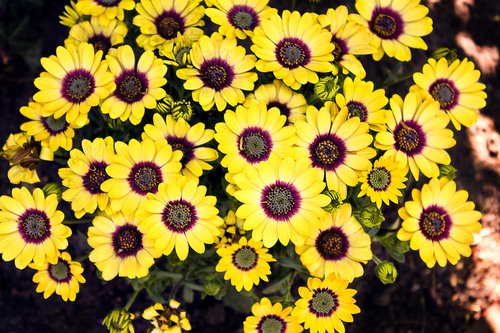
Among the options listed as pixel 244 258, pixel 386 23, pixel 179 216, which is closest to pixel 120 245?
pixel 179 216

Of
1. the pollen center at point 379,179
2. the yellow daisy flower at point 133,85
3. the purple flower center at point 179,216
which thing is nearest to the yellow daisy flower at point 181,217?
the purple flower center at point 179,216

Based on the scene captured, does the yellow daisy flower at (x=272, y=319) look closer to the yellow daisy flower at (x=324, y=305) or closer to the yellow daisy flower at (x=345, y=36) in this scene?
the yellow daisy flower at (x=324, y=305)

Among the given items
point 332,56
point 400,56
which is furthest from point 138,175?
point 400,56

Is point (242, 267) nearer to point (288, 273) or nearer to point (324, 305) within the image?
point (324, 305)

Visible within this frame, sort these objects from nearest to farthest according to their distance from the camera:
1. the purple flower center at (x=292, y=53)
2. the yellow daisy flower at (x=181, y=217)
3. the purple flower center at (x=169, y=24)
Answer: the yellow daisy flower at (x=181, y=217) → the purple flower center at (x=292, y=53) → the purple flower center at (x=169, y=24)

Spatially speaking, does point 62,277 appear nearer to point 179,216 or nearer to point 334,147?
point 179,216

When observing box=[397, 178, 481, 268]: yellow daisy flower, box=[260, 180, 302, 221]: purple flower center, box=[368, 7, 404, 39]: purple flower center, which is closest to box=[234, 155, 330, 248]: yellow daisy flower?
box=[260, 180, 302, 221]: purple flower center

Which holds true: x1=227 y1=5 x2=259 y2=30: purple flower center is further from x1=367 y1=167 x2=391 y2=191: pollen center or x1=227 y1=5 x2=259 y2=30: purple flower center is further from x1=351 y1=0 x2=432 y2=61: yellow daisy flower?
x1=367 y1=167 x2=391 y2=191: pollen center
